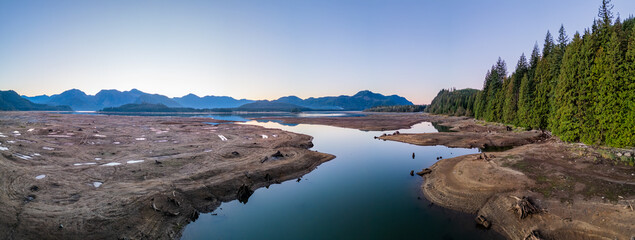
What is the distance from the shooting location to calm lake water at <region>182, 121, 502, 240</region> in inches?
476

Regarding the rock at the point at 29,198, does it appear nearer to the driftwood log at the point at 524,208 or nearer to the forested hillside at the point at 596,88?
the driftwood log at the point at 524,208

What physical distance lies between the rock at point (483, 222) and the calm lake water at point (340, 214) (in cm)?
32

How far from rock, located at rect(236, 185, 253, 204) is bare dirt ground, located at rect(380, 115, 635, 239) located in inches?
506

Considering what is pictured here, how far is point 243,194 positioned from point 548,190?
64.8ft

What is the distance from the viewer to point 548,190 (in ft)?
47.7

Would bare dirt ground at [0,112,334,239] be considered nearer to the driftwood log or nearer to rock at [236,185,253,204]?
rock at [236,185,253,204]

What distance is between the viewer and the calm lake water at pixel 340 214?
12.1m

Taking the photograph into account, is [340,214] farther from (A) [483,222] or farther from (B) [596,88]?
(B) [596,88]

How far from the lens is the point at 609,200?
12.4 m

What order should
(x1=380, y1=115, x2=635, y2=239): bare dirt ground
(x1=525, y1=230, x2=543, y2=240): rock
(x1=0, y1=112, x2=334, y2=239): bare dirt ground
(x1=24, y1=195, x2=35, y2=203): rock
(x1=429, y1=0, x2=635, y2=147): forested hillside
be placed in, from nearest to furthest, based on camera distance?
(x1=525, y1=230, x2=543, y2=240): rock → (x1=0, y1=112, x2=334, y2=239): bare dirt ground → (x1=380, y1=115, x2=635, y2=239): bare dirt ground → (x1=24, y1=195, x2=35, y2=203): rock → (x1=429, y1=0, x2=635, y2=147): forested hillside

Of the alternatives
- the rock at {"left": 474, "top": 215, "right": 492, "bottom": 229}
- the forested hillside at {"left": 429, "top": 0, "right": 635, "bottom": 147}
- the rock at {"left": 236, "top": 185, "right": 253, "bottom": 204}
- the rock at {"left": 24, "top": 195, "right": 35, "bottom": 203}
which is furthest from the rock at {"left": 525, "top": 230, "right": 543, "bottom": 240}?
the rock at {"left": 24, "top": 195, "right": 35, "bottom": 203}

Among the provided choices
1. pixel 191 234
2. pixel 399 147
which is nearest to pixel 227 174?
pixel 191 234

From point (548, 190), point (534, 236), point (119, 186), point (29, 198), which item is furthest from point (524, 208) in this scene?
point (29, 198)

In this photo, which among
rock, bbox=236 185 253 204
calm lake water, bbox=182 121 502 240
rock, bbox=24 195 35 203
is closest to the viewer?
calm lake water, bbox=182 121 502 240
